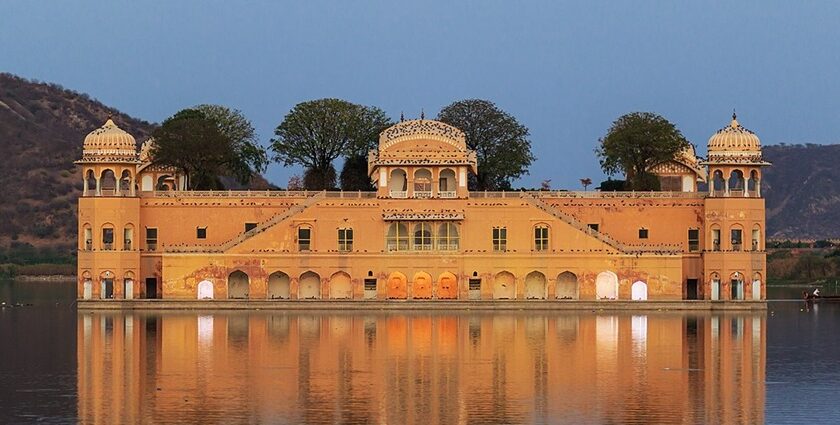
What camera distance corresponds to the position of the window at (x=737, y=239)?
6781cm

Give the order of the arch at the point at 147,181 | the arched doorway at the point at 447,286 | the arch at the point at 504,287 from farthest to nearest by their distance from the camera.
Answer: the arch at the point at 147,181 → the arch at the point at 504,287 → the arched doorway at the point at 447,286

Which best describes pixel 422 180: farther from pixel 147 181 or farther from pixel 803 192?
pixel 803 192

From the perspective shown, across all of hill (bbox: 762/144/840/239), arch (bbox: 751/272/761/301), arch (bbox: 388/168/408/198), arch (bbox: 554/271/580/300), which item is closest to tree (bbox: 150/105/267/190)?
arch (bbox: 388/168/408/198)

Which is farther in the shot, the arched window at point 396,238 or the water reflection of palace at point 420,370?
the arched window at point 396,238

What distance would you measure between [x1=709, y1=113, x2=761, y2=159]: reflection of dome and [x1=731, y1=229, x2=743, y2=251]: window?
10.0 ft

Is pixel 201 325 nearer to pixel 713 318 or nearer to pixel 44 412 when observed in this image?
pixel 713 318

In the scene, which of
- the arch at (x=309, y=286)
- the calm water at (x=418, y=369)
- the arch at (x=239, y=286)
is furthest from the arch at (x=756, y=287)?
the arch at (x=239, y=286)

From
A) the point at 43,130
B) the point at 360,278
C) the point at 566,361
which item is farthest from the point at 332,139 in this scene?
the point at 43,130

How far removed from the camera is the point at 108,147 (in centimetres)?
6881

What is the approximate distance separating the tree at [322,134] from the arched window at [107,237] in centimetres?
1143

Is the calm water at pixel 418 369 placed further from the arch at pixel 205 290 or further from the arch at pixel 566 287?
the arch at pixel 566 287

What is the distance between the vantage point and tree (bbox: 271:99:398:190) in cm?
7694

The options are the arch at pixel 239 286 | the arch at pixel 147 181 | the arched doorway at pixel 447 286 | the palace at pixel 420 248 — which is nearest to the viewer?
the palace at pixel 420 248

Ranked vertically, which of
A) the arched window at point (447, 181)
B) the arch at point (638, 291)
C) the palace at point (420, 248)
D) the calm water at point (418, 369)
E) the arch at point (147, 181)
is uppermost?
the arch at point (147, 181)
